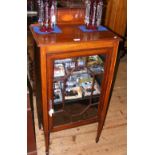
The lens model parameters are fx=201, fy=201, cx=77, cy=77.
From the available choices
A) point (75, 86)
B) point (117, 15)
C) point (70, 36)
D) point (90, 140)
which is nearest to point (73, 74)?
point (75, 86)

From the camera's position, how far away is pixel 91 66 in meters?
1.29

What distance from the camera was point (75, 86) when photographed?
1.42 meters

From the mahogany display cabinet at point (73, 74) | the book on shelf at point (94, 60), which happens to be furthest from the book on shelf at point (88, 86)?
the book on shelf at point (94, 60)

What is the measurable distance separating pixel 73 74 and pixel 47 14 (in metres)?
0.40

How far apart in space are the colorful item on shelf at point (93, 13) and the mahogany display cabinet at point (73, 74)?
69 mm

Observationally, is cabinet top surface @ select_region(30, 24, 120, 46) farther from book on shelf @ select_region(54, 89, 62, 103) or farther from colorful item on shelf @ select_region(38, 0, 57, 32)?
book on shelf @ select_region(54, 89, 62, 103)

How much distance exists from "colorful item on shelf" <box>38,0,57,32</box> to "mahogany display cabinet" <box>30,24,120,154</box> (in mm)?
65

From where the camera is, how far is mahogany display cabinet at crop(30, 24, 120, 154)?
1.11 metres

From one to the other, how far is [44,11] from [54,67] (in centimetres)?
33

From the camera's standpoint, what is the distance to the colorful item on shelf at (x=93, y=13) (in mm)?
1236

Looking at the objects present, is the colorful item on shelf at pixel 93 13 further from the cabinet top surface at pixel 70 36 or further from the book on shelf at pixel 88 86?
the book on shelf at pixel 88 86
